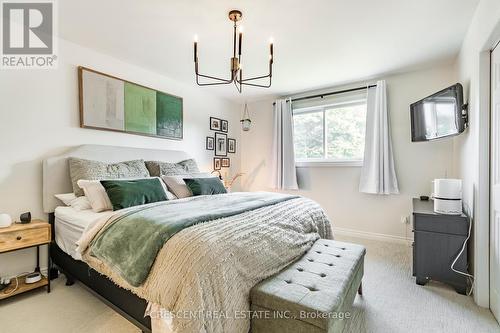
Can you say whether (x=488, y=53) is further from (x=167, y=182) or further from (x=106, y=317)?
(x=106, y=317)

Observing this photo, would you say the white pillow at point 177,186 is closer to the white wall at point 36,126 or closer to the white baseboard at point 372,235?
the white wall at point 36,126

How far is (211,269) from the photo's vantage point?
4.11 ft

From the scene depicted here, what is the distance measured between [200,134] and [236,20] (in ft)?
7.54

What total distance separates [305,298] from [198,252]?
1.94 feet

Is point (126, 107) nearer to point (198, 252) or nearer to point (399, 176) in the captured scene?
point (198, 252)

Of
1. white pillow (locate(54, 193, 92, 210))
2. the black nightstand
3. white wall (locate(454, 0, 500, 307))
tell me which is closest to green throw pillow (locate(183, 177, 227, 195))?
white pillow (locate(54, 193, 92, 210))

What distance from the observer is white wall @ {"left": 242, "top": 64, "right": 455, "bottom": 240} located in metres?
3.33

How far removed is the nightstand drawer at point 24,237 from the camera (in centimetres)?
196

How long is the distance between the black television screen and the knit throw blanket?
2.09 meters

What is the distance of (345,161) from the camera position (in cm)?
401

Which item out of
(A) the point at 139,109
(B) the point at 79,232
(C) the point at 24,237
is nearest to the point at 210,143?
(A) the point at 139,109

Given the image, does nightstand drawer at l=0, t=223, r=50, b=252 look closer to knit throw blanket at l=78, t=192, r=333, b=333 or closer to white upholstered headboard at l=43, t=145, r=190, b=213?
white upholstered headboard at l=43, t=145, r=190, b=213

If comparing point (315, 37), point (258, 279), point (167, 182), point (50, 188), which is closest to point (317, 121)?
point (315, 37)

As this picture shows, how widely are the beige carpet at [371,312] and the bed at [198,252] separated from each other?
0.17 metres
